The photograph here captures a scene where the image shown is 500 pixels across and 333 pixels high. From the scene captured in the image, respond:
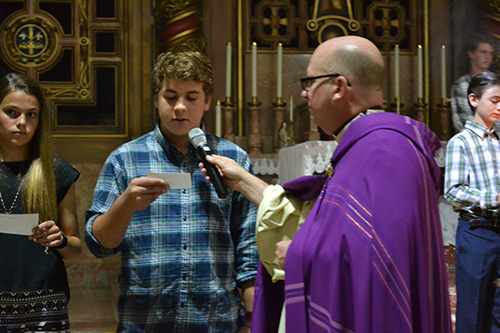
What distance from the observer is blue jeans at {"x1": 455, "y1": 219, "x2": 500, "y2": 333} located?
4.26 metres

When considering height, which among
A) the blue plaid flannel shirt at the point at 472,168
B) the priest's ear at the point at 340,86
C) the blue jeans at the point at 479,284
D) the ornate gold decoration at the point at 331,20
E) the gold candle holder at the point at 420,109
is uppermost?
the ornate gold decoration at the point at 331,20

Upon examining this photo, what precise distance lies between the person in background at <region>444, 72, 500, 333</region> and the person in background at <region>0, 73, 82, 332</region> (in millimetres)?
2555

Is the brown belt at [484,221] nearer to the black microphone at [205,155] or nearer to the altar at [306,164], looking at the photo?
the altar at [306,164]

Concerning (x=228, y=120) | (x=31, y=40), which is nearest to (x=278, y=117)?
(x=228, y=120)

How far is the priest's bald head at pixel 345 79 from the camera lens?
78.7 inches

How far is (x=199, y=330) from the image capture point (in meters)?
2.33

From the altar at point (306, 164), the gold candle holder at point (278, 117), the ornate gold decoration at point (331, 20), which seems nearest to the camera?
the altar at point (306, 164)

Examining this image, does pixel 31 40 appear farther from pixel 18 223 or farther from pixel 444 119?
pixel 18 223

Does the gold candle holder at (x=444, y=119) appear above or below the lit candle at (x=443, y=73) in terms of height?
below

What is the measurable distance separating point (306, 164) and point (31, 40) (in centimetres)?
340

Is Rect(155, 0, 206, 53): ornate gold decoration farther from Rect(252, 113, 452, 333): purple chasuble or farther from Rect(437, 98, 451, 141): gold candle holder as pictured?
Rect(252, 113, 452, 333): purple chasuble

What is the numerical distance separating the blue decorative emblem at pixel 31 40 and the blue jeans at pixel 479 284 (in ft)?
15.6

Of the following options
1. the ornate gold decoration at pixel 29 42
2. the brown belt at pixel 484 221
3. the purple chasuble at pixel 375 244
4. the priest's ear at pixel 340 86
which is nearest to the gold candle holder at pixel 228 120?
the ornate gold decoration at pixel 29 42

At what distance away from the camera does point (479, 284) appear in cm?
425
